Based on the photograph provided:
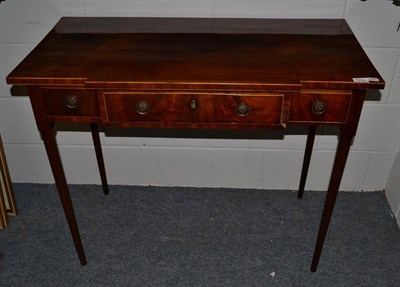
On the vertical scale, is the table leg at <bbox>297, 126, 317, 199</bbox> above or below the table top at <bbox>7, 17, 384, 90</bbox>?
below

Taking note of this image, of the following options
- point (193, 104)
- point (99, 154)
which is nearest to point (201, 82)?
point (193, 104)

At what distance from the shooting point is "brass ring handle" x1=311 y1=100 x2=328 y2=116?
4.33 feet

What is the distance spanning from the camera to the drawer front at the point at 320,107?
131 centimetres

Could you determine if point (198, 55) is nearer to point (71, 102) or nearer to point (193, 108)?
point (193, 108)

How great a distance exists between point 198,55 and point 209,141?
28.0 inches

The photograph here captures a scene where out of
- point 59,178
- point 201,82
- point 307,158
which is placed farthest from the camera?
point 307,158

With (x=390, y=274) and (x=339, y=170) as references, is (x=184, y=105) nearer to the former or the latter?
(x=339, y=170)

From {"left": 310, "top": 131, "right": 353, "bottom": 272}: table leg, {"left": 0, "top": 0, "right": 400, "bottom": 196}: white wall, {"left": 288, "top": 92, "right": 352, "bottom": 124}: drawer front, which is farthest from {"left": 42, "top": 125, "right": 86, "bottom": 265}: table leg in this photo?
{"left": 310, "top": 131, "right": 353, "bottom": 272}: table leg

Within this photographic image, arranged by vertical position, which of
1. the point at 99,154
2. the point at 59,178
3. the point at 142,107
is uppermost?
the point at 142,107

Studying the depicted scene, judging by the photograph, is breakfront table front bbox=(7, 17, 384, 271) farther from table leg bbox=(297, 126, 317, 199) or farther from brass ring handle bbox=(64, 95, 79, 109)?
table leg bbox=(297, 126, 317, 199)

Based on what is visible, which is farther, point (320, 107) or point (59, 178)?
point (59, 178)

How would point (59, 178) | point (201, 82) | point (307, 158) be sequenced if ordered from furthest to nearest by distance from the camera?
1. point (307, 158)
2. point (59, 178)
3. point (201, 82)

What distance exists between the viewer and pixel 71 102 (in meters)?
1.36

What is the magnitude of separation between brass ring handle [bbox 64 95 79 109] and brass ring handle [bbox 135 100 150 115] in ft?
0.60
